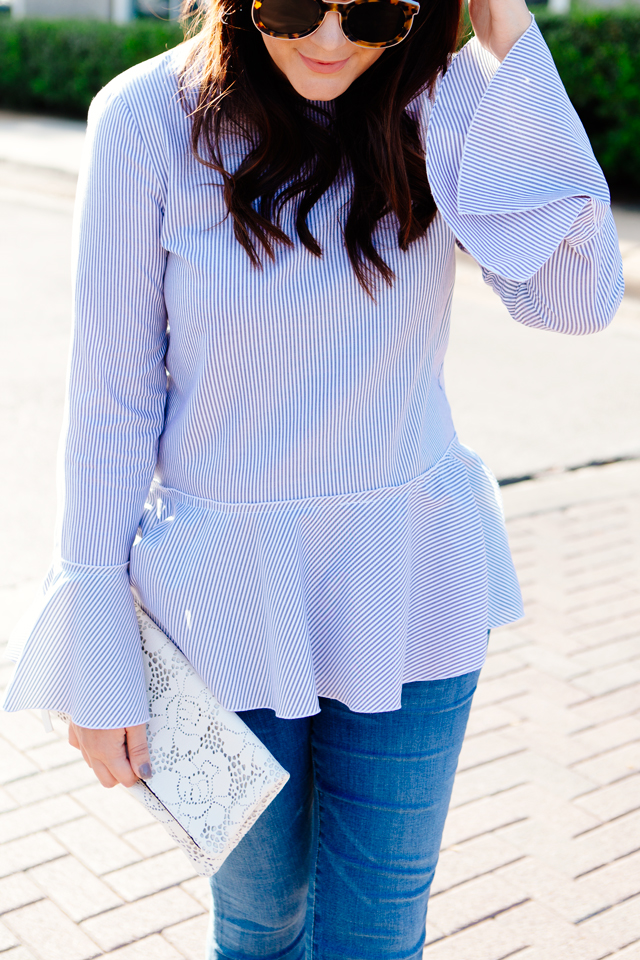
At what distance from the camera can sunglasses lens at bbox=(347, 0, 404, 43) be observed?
1.29 metres

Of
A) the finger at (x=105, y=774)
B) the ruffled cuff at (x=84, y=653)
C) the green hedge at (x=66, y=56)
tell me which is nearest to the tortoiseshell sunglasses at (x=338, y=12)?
the ruffled cuff at (x=84, y=653)

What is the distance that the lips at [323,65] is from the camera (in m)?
1.33

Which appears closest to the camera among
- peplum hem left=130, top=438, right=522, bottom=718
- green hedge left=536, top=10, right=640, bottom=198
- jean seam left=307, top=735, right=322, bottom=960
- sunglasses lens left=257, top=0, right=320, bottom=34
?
sunglasses lens left=257, top=0, right=320, bottom=34

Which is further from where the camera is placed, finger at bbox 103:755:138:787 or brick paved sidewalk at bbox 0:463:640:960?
brick paved sidewalk at bbox 0:463:640:960

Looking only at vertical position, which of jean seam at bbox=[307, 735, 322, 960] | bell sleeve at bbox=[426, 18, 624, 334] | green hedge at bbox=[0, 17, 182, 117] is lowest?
green hedge at bbox=[0, 17, 182, 117]

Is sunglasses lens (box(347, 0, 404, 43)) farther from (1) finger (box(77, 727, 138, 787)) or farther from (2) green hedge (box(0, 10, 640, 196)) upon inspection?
(2) green hedge (box(0, 10, 640, 196))

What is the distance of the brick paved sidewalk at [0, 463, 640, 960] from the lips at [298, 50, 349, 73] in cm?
175

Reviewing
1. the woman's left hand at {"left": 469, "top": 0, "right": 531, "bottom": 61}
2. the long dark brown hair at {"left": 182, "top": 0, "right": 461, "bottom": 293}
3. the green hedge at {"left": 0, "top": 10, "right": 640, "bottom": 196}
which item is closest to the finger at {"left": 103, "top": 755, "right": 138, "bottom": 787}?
the long dark brown hair at {"left": 182, "top": 0, "right": 461, "bottom": 293}

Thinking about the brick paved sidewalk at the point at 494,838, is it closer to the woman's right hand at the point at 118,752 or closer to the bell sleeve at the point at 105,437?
the woman's right hand at the point at 118,752

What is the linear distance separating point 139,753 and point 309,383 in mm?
545

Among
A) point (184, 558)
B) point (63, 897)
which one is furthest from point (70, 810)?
point (184, 558)

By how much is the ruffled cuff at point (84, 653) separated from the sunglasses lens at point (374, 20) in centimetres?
74

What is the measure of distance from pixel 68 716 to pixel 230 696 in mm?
232

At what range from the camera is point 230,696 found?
1405 mm
